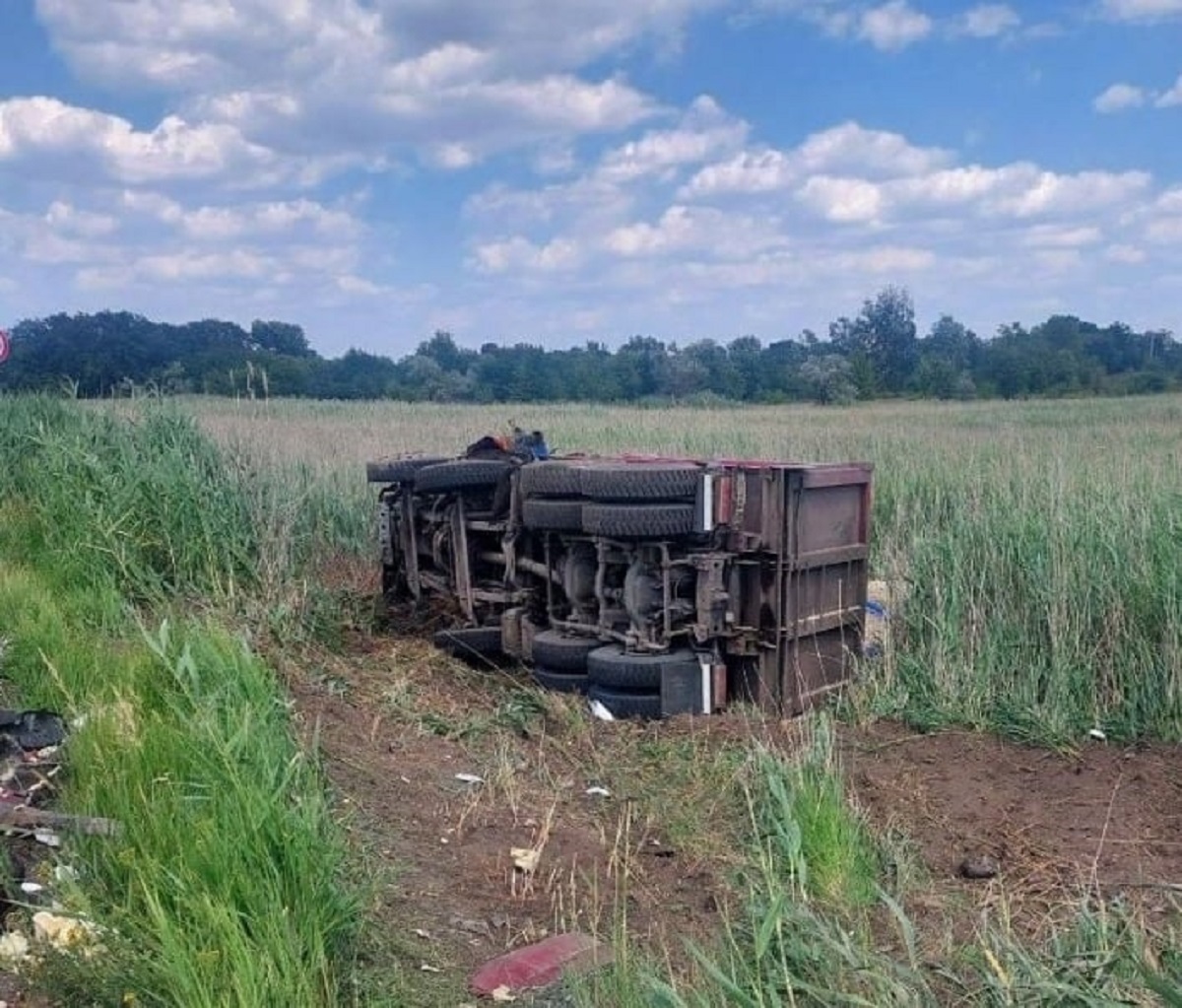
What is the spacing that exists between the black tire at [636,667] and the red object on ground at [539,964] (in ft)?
8.75

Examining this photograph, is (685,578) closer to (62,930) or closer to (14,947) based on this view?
(62,930)

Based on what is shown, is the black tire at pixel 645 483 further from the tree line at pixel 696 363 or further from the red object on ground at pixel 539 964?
the tree line at pixel 696 363

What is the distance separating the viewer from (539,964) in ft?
11.7

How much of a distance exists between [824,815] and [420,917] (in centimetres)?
145

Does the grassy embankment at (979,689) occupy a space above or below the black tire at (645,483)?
below

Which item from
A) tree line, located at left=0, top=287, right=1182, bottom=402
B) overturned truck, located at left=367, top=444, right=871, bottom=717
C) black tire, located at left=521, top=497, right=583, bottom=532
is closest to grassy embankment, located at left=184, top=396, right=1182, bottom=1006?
overturned truck, located at left=367, top=444, right=871, bottom=717

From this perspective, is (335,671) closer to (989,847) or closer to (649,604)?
(649,604)

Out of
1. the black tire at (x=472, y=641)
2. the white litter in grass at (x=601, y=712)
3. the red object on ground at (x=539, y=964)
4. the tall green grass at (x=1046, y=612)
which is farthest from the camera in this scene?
the black tire at (x=472, y=641)

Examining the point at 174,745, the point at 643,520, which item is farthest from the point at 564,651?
the point at 174,745

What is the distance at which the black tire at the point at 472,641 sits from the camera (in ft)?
25.0

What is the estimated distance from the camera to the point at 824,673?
22.7 feet

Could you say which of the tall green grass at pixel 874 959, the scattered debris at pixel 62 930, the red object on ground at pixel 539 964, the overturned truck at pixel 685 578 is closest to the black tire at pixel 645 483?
the overturned truck at pixel 685 578

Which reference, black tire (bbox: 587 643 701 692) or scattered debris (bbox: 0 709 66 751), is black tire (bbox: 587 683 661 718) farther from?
scattered debris (bbox: 0 709 66 751)

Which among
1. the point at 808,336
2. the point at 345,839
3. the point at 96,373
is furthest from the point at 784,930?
the point at 808,336
